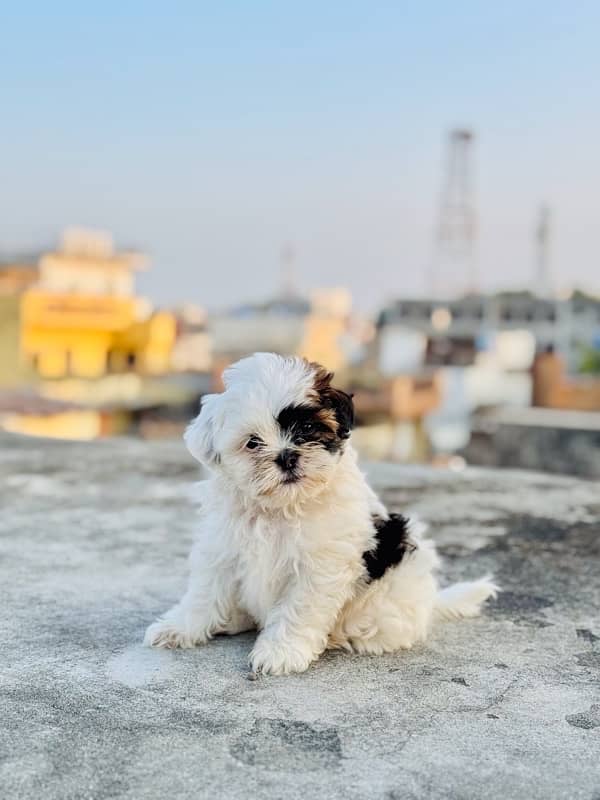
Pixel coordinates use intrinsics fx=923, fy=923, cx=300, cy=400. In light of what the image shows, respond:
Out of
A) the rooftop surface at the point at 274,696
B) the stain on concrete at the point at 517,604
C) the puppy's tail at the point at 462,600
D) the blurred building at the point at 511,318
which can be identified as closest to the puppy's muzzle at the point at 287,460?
the rooftop surface at the point at 274,696

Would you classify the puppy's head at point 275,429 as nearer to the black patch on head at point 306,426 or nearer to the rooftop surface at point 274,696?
the black patch on head at point 306,426

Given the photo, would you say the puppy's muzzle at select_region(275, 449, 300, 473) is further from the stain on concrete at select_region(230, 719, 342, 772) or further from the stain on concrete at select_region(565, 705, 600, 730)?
the stain on concrete at select_region(565, 705, 600, 730)

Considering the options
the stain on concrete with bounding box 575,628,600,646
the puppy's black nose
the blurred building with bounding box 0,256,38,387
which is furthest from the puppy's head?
the blurred building with bounding box 0,256,38,387

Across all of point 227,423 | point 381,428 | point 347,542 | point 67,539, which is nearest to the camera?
point 227,423

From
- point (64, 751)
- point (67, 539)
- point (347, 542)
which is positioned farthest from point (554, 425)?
point (64, 751)

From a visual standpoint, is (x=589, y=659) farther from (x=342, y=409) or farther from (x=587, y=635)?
(x=342, y=409)

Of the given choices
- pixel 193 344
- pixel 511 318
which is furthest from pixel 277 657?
pixel 511 318

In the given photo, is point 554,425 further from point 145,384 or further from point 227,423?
point 145,384
